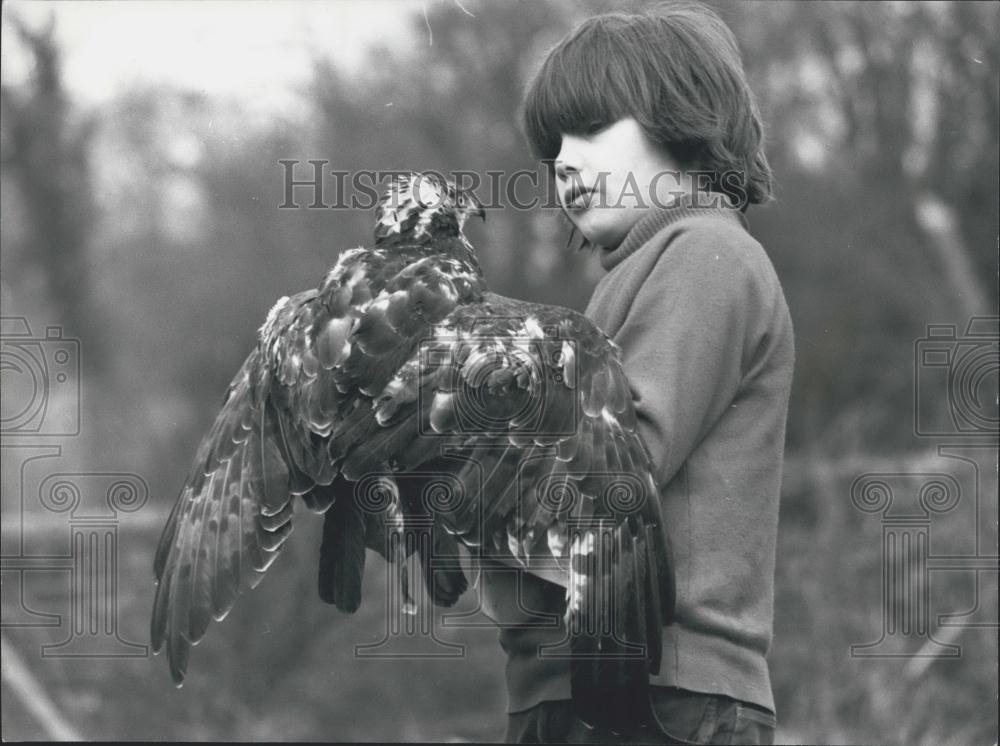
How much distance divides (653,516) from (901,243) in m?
7.33

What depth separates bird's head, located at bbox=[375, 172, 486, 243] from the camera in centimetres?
258

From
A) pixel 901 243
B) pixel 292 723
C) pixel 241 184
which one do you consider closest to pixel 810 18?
pixel 901 243

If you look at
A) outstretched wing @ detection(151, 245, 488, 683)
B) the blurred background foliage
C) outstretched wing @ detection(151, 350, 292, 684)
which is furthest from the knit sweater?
the blurred background foliage

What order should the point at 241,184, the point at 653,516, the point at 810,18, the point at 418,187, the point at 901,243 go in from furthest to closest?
the point at 901,243
the point at 810,18
the point at 241,184
the point at 418,187
the point at 653,516

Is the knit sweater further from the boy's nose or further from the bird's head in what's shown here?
the bird's head

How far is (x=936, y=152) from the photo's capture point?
27.2ft

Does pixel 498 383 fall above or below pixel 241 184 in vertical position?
below

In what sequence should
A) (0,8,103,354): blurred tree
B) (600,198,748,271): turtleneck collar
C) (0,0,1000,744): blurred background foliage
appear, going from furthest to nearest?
(0,8,103,354): blurred tree, (0,0,1000,744): blurred background foliage, (600,198,748,271): turtleneck collar

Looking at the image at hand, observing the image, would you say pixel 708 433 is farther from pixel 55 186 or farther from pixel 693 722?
pixel 55 186

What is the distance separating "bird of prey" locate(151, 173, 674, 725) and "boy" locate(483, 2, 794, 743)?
9 centimetres

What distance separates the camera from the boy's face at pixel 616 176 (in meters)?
2.50

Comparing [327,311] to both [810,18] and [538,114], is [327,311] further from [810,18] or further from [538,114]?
[810,18]

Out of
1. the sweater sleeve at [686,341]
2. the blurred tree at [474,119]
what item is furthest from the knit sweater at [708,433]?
the blurred tree at [474,119]

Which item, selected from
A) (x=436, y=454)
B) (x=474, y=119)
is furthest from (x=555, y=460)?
(x=474, y=119)
